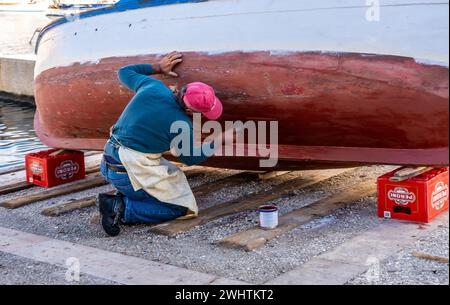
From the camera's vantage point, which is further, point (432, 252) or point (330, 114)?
point (330, 114)

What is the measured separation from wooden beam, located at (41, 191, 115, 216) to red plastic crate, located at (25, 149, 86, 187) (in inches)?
25.3

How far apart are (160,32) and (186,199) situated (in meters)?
1.31

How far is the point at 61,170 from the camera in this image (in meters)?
6.18

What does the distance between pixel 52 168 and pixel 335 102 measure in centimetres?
277

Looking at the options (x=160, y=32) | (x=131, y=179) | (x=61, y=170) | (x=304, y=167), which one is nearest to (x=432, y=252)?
(x=304, y=167)

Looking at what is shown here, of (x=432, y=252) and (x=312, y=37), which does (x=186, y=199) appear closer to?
(x=312, y=37)

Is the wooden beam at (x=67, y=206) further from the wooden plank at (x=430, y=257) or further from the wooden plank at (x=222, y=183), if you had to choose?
the wooden plank at (x=430, y=257)

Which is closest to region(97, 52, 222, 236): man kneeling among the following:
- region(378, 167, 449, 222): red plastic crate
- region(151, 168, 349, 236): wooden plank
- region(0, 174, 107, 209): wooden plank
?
region(151, 168, 349, 236): wooden plank

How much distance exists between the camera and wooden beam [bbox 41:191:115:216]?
5180mm

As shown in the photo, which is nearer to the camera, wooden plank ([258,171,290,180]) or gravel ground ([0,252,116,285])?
gravel ground ([0,252,116,285])

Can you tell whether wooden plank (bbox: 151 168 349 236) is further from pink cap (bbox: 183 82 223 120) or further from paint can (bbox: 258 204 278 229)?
pink cap (bbox: 183 82 223 120)

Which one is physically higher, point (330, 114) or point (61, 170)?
point (330, 114)

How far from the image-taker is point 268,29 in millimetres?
4668

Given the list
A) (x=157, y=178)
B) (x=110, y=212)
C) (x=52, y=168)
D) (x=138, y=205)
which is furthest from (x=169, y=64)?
(x=52, y=168)
